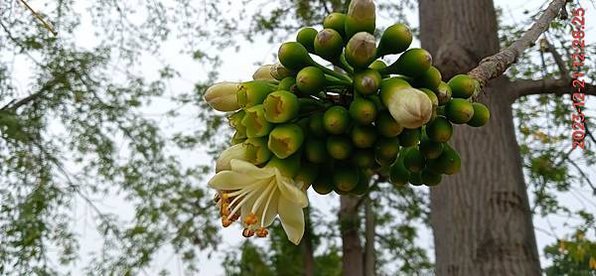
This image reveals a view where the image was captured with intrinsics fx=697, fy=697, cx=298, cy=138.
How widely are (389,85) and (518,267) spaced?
1879 mm

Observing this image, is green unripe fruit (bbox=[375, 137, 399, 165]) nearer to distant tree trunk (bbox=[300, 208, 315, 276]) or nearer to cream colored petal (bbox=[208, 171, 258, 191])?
cream colored petal (bbox=[208, 171, 258, 191])

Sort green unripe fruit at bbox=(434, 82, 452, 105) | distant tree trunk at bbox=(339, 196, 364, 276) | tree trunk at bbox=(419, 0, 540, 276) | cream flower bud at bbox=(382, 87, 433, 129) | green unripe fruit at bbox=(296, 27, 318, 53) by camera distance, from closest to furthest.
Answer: cream flower bud at bbox=(382, 87, 433, 129), green unripe fruit at bbox=(434, 82, 452, 105), green unripe fruit at bbox=(296, 27, 318, 53), tree trunk at bbox=(419, 0, 540, 276), distant tree trunk at bbox=(339, 196, 364, 276)

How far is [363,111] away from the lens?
0.84 m

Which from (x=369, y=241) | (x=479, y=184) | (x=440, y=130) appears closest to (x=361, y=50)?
(x=440, y=130)

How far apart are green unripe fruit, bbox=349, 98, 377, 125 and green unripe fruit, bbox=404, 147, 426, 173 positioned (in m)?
0.14

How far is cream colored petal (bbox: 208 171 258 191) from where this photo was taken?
0.89m

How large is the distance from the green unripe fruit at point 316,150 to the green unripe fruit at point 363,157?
0.13ft

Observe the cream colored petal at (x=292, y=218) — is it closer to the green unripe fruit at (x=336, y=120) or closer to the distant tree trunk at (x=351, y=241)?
the green unripe fruit at (x=336, y=120)

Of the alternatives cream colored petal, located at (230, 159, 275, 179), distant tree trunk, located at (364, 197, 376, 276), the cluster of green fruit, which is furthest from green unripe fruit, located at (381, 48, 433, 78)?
distant tree trunk, located at (364, 197, 376, 276)

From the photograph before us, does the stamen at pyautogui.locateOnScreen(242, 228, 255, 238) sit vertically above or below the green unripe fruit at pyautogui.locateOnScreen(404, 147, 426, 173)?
below

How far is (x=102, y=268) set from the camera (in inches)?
205

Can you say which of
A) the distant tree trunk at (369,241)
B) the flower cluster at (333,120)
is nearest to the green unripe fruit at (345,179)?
the flower cluster at (333,120)

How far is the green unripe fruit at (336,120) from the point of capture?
841 mm

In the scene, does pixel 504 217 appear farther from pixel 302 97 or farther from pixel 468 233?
pixel 302 97
